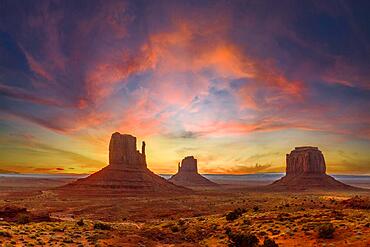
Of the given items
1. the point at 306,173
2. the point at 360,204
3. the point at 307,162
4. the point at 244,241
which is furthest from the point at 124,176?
the point at 244,241

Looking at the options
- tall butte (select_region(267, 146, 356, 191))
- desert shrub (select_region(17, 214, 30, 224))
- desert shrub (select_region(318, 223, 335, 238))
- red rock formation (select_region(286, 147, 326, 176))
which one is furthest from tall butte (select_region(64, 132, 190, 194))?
desert shrub (select_region(318, 223, 335, 238))

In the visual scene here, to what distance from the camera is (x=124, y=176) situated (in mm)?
131375

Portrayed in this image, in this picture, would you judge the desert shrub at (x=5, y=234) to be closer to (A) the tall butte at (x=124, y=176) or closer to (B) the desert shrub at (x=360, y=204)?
(B) the desert shrub at (x=360, y=204)

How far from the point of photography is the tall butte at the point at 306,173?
157125 mm

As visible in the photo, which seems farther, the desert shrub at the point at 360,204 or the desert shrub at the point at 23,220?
the desert shrub at the point at 360,204

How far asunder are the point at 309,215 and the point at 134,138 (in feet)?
415

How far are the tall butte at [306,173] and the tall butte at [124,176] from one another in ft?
195

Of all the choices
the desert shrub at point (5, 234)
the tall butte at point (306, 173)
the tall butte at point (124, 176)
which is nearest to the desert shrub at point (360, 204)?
the desert shrub at point (5, 234)

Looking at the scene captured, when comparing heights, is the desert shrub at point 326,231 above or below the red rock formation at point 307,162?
below

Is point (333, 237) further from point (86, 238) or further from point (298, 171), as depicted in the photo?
point (298, 171)

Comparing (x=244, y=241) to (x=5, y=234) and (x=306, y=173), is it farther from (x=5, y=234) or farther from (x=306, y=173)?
(x=306, y=173)

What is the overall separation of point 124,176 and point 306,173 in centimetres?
9826

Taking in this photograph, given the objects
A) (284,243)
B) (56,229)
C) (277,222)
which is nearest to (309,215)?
(277,222)

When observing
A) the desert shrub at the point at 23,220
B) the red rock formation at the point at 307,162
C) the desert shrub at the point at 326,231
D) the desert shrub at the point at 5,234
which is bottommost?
the desert shrub at the point at 23,220
